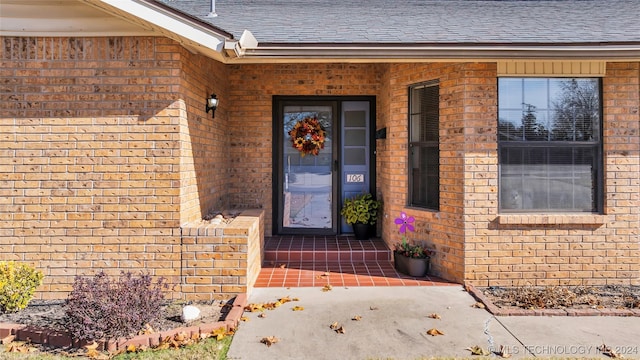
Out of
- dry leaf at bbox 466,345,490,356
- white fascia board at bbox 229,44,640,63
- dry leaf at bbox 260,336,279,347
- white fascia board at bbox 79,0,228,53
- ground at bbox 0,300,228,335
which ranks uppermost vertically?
white fascia board at bbox 79,0,228,53

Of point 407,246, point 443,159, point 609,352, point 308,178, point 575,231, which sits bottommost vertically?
point 609,352

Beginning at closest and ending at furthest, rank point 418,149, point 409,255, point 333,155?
point 409,255, point 418,149, point 333,155

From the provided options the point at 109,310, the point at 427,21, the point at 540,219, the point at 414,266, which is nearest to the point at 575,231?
the point at 540,219

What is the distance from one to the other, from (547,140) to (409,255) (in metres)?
2.22

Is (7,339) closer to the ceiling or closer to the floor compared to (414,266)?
closer to the floor

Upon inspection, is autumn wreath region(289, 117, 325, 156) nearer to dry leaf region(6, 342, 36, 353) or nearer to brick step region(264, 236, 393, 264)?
brick step region(264, 236, 393, 264)

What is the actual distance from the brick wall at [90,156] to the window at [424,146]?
122 inches

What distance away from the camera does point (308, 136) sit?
273 inches

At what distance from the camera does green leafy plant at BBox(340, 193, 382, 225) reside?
21.8 feet

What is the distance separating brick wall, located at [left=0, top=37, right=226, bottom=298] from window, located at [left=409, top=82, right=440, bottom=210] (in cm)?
310

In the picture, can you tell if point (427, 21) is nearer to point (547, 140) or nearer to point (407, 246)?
point (547, 140)

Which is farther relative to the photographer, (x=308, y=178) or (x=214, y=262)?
(x=308, y=178)

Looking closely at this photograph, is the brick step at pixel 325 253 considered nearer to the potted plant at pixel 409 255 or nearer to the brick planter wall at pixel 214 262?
the potted plant at pixel 409 255

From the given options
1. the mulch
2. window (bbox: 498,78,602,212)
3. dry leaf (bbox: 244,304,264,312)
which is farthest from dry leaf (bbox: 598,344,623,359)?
dry leaf (bbox: 244,304,264,312)
